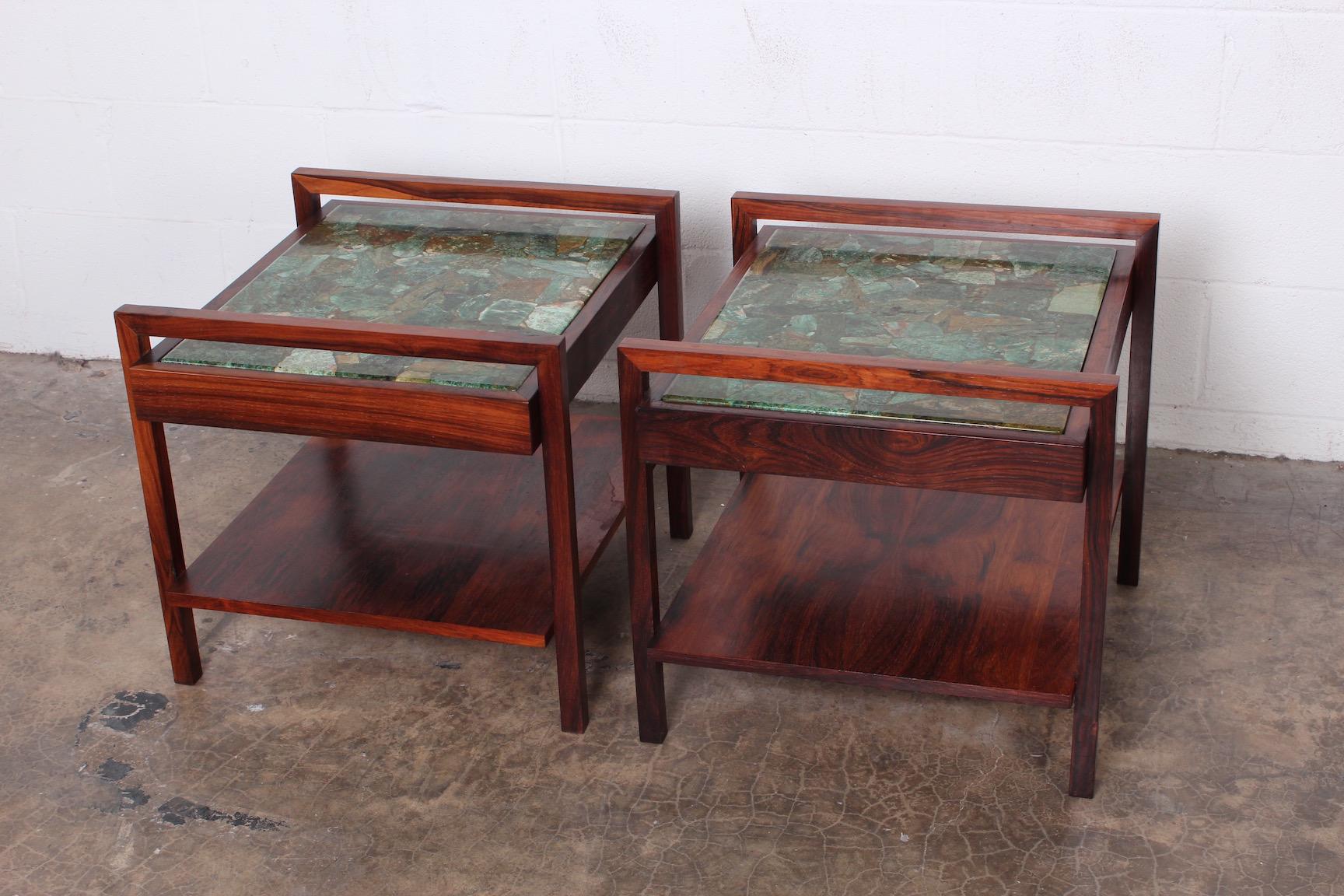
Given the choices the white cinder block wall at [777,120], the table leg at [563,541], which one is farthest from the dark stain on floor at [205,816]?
the white cinder block wall at [777,120]

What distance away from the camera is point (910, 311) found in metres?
2.09

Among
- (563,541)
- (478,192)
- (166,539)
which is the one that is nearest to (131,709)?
(166,539)

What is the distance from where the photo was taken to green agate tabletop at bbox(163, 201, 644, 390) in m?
2.02

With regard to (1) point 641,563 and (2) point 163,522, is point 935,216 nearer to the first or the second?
(1) point 641,563

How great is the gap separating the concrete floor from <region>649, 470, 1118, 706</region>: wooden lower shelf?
0.15 m

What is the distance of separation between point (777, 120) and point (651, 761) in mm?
1190

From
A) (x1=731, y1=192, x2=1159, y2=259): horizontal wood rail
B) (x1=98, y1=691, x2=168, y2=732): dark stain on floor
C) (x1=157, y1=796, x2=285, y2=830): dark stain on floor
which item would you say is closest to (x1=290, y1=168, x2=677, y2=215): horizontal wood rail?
(x1=731, y1=192, x2=1159, y2=259): horizontal wood rail

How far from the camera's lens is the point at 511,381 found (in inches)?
76.7

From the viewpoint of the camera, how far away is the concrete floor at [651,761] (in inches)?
73.9

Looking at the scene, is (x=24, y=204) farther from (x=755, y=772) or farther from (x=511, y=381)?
(x=755, y=772)

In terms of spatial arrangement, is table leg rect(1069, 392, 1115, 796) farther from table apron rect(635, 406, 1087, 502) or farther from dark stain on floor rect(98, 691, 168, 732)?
dark stain on floor rect(98, 691, 168, 732)

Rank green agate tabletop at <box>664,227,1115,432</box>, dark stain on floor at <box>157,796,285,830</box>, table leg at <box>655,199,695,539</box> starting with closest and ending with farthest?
green agate tabletop at <box>664,227,1115,432</box>
dark stain on floor at <box>157,796,285,830</box>
table leg at <box>655,199,695,539</box>

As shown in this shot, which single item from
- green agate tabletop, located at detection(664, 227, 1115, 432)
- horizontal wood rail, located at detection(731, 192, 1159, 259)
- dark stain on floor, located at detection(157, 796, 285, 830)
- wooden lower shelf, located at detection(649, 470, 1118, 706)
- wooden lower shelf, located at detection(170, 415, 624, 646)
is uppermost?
horizontal wood rail, located at detection(731, 192, 1159, 259)

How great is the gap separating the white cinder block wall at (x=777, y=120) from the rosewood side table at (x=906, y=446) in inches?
12.2
